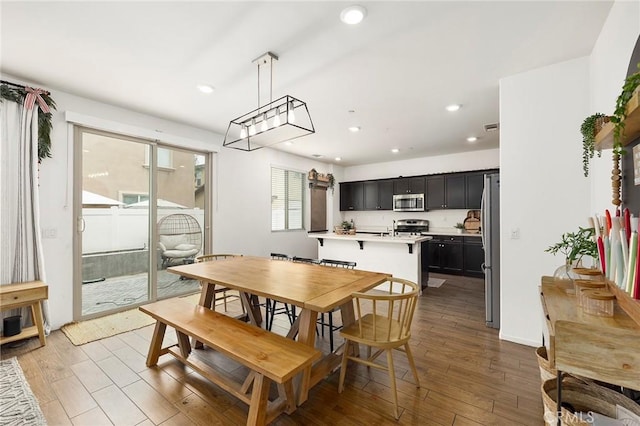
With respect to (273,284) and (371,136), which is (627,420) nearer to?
(273,284)

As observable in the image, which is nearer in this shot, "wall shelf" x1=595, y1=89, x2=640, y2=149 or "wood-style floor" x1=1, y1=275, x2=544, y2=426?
"wall shelf" x1=595, y1=89, x2=640, y2=149

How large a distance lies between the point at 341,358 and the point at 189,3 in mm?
2857

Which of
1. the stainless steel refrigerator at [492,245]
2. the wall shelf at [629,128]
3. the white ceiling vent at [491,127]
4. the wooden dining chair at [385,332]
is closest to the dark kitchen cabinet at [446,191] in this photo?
the white ceiling vent at [491,127]

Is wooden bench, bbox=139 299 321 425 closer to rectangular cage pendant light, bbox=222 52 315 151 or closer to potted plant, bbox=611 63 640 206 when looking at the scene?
rectangular cage pendant light, bbox=222 52 315 151

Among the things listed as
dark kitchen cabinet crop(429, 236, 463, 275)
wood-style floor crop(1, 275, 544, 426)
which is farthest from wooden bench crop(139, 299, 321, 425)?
dark kitchen cabinet crop(429, 236, 463, 275)

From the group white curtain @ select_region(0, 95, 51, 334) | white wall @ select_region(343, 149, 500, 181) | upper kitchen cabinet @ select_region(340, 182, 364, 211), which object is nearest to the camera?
white curtain @ select_region(0, 95, 51, 334)

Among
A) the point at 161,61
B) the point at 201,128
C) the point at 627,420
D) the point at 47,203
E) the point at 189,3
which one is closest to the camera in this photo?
the point at 627,420

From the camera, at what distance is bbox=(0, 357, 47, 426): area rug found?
1.76 meters

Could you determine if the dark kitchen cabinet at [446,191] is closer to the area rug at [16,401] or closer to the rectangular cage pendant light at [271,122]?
the rectangular cage pendant light at [271,122]

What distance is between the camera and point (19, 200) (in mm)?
2836

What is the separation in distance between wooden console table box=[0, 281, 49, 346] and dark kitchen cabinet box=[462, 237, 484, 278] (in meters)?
6.62

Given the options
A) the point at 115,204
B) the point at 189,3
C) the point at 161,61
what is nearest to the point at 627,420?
the point at 189,3

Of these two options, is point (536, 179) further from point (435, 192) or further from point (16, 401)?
point (16, 401)

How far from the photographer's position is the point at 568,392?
1509 millimetres
